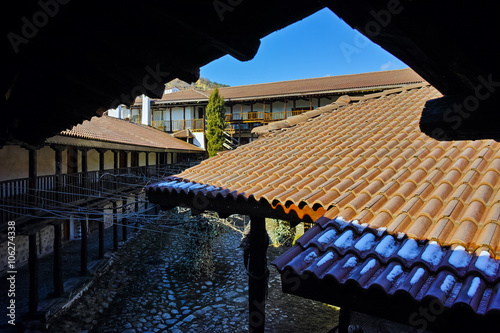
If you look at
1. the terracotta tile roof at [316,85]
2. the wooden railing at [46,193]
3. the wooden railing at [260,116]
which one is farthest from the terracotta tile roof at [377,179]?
the wooden railing at [260,116]

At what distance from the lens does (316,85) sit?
2536 centimetres

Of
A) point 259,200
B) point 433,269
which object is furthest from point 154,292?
point 433,269

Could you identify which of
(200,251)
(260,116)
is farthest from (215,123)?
(200,251)

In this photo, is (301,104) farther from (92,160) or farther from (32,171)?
(32,171)

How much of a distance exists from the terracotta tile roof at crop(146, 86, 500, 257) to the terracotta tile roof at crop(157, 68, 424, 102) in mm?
18074

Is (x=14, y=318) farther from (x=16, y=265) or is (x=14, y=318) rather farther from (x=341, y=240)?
(x=341, y=240)

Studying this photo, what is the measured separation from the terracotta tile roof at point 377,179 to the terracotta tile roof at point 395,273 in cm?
16

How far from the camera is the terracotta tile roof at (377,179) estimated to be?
7.79ft

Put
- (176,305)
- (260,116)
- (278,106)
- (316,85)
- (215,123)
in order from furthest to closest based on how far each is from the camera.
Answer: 1. (260,116)
2. (278,106)
3. (316,85)
4. (215,123)
5. (176,305)

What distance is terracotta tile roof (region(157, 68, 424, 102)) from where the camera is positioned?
74.1 feet

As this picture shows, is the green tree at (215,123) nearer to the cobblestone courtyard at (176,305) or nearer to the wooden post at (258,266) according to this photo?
the cobblestone courtyard at (176,305)

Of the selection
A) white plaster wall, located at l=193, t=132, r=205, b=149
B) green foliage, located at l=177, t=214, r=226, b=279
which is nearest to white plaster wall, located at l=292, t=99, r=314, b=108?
white plaster wall, located at l=193, t=132, r=205, b=149

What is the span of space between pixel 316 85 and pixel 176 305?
69.4ft

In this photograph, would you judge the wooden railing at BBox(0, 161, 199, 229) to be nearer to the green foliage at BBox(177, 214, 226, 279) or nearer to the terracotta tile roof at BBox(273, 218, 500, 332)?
the green foliage at BBox(177, 214, 226, 279)
